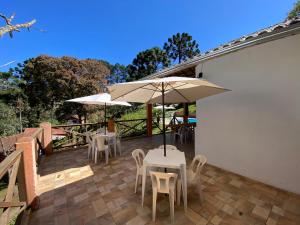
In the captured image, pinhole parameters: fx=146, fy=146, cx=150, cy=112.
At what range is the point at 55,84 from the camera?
11531 millimetres

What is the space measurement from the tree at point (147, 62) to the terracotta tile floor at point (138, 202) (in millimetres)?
18985

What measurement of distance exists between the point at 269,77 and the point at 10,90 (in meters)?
14.3

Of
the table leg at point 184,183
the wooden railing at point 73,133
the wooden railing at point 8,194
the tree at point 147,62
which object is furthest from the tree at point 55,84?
the table leg at point 184,183

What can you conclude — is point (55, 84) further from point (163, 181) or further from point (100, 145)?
point (163, 181)

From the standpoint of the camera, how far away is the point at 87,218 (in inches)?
87.4

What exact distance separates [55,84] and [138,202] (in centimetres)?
1215

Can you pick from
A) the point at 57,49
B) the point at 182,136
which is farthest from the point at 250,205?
the point at 57,49

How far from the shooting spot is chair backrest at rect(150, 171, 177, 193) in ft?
6.53

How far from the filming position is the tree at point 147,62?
21.3 meters

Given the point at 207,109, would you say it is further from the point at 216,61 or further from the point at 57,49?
the point at 57,49

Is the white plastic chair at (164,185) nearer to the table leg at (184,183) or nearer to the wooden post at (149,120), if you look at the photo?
the table leg at (184,183)

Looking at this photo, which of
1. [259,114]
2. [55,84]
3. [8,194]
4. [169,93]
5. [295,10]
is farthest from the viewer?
[55,84]

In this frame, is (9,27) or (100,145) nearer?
(100,145)

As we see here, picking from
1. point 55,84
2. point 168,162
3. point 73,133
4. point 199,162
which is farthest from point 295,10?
point 55,84
